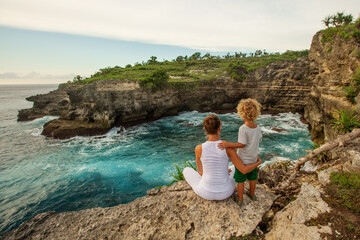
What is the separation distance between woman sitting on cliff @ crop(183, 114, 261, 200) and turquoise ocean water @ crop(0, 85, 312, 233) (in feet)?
21.0

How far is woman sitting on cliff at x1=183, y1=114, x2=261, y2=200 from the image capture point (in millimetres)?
3098

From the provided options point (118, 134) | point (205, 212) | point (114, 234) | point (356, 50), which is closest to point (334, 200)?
point (205, 212)

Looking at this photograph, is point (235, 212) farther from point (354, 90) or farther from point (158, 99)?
point (158, 99)

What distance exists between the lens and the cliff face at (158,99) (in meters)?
25.8

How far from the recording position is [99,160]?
691 inches

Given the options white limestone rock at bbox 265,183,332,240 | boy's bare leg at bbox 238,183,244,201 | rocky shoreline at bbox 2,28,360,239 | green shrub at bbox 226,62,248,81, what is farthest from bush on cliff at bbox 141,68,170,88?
white limestone rock at bbox 265,183,332,240

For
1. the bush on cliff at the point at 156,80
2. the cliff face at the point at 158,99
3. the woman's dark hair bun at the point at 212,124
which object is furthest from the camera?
the bush on cliff at the point at 156,80

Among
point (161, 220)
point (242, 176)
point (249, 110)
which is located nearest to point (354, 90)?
point (249, 110)

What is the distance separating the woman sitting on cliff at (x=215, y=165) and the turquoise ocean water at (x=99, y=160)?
21.0ft

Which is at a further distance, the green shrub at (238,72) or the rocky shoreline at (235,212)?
the green shrub at (238,72)

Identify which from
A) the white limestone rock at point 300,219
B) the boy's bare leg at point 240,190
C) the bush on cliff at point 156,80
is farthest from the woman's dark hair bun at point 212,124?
the bush on cliff at point 156,80

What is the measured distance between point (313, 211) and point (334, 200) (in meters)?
0.65

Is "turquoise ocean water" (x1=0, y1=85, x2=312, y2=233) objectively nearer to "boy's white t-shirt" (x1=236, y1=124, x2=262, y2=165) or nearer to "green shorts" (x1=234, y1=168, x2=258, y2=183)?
"green shorts" (x1=234, y1=168, x2=258, y2=183)

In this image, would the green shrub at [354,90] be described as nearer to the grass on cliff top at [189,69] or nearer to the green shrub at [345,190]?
the green shrub at [345,190]
